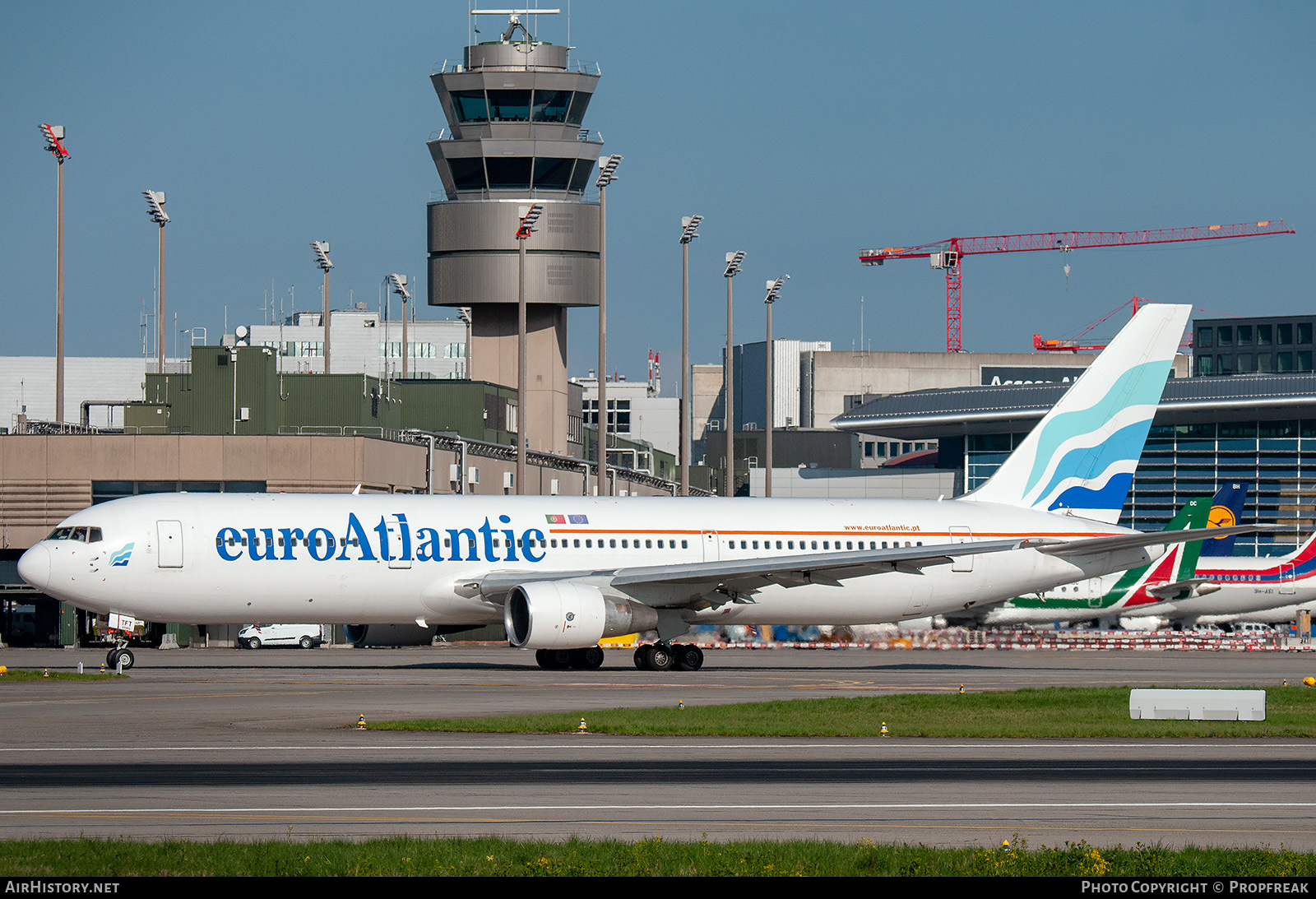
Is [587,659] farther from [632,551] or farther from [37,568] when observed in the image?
[37,568]

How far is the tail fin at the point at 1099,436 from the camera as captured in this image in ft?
145

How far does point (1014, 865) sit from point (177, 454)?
52.2 metres

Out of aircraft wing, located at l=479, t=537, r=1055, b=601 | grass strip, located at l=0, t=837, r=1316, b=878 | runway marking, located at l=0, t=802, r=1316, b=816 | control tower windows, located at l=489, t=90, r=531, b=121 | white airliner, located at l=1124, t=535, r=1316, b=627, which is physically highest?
control tower windows, located at l=489, t=90, r=531, b=121

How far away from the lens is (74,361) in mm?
114188

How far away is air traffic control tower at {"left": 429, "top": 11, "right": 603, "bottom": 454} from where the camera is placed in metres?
91.5

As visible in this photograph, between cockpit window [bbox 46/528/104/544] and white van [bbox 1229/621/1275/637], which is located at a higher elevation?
cockpit window [bbox 46/528/104/544]

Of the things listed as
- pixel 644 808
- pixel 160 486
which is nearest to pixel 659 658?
pixel 644 808

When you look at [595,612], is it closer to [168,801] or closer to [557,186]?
[168,801]

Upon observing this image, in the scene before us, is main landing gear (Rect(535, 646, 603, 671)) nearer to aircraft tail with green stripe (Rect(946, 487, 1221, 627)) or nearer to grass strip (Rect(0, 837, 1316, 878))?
grass strip (Rect(0, 837, 1316, 878))

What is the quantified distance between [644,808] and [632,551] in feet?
77.5

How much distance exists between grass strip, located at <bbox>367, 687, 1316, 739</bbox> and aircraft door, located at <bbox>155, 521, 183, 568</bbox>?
12912mm

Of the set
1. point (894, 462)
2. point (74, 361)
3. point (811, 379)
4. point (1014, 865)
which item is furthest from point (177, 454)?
point (811, 379)

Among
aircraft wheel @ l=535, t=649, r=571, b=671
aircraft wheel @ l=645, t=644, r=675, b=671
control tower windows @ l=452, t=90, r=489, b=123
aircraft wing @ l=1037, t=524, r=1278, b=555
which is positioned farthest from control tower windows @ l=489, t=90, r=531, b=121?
aircraft wheel @ l=645, t=644, r=675, b=671

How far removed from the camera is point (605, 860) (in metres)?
12.3
